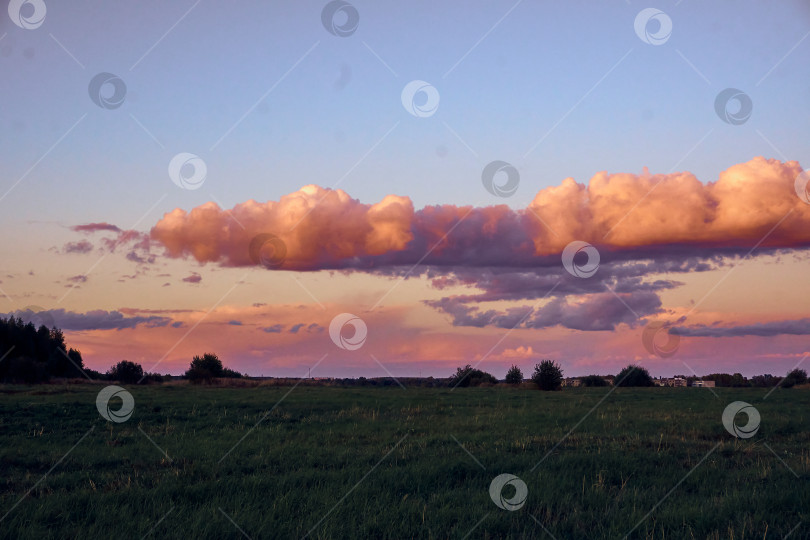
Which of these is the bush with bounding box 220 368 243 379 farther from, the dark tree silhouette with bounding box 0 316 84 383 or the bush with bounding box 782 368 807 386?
the bush with bounding box 782 368 807 386

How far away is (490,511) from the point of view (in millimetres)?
8031

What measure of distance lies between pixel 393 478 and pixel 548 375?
34991 millimetres

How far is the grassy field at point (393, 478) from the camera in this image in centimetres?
745

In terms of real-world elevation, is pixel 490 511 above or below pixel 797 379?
below

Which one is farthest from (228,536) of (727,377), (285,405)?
(727,377)

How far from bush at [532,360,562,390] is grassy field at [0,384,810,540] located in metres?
24.2

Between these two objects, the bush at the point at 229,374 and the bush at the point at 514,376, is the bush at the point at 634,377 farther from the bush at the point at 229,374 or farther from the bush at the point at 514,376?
the bush at the point at 229,374

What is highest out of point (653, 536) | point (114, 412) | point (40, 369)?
point (40, 369)

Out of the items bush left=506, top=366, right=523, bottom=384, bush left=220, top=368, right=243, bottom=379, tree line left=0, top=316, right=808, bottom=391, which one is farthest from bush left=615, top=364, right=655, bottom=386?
bush left=220, top=368, right=243, bottom=379

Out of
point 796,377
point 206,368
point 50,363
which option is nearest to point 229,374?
point 206,368

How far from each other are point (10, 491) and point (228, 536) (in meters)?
4.46

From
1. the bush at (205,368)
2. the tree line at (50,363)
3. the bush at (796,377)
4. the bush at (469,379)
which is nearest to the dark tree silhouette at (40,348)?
the tree line at (50,363)

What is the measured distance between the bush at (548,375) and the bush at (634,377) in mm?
21696

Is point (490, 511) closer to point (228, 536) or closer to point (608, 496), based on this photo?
point (608, 496)
